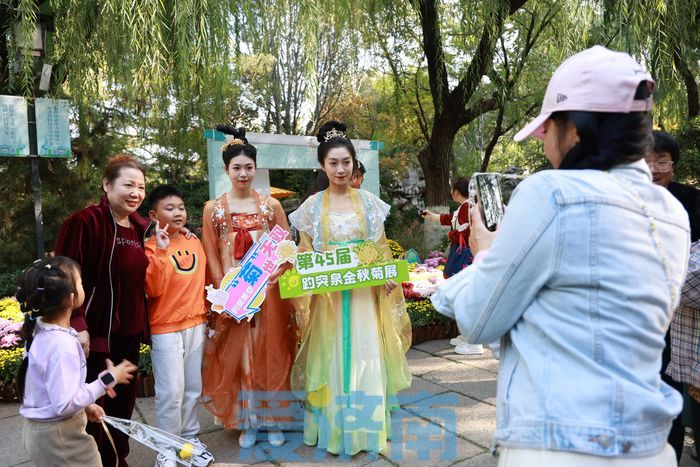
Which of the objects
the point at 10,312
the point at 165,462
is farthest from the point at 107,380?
Result: the point at 10,312

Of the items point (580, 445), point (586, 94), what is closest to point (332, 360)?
point (580, 445)

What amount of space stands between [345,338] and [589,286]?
1.91 metres

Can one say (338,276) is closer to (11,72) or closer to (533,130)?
(533,130)

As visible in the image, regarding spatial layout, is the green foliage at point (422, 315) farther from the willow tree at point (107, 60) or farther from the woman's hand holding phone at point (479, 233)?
the woman's hand holding phone at point (479, 233)

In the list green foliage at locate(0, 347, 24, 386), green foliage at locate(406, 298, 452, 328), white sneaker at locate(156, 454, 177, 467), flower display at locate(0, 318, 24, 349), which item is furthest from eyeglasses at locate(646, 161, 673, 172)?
flower display at locate(0, 318, 24, 349)

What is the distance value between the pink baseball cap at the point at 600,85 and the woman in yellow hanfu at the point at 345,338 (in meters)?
1.77

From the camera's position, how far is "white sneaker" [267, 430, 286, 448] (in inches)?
108

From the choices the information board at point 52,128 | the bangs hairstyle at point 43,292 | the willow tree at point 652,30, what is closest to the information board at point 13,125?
the information board at point 52,128

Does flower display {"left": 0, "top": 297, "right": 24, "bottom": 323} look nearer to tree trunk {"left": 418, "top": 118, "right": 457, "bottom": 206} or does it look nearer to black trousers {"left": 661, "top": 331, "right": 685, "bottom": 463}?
black trousers {"left": 661, "top": 331, "right": 685, "bottom": 463}

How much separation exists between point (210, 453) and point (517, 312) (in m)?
2.25

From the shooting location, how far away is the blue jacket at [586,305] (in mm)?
899

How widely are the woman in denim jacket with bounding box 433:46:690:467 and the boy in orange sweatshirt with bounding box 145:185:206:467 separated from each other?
1.93 m

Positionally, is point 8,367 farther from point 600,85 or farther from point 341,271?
point 600,85

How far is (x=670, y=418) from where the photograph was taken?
951 millimetres
